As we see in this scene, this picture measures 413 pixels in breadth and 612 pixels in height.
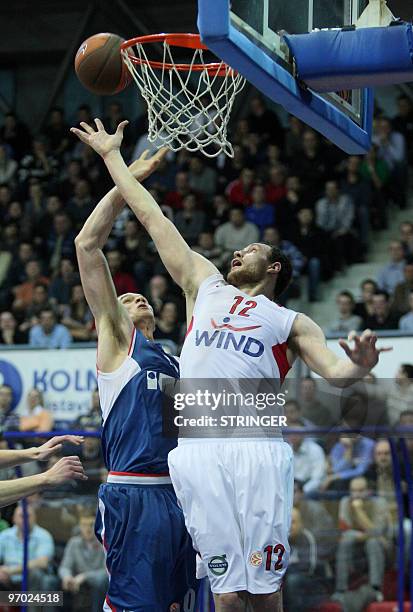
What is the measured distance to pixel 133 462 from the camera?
17.5 feet

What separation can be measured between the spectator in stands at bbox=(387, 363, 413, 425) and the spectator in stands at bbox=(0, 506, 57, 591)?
2.70 m

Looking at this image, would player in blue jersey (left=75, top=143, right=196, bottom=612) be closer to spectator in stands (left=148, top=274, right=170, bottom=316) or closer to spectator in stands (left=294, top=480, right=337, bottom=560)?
spectator in stands (left=294, top=480, right=337, bottom=560)

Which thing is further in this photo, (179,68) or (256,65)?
(179,68)

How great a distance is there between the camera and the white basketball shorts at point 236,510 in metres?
4.76

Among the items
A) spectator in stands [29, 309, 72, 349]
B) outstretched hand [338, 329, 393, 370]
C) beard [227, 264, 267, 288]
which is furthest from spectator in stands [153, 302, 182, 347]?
outstretched hand [338, 329, 393, 370]

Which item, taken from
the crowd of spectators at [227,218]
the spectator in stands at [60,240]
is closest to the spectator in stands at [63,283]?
the crowd of spectators at [227,218]

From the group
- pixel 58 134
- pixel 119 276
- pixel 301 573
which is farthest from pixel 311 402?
pixel 58 134

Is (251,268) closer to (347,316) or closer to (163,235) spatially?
(163,235)

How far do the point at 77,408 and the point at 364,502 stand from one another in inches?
208

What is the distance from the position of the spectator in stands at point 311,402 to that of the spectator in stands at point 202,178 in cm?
527

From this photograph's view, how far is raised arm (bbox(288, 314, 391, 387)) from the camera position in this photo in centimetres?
432

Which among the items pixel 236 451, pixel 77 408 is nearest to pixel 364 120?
pixel 236 451

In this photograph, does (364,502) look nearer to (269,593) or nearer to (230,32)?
(269,593)

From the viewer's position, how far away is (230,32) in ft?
15.0
